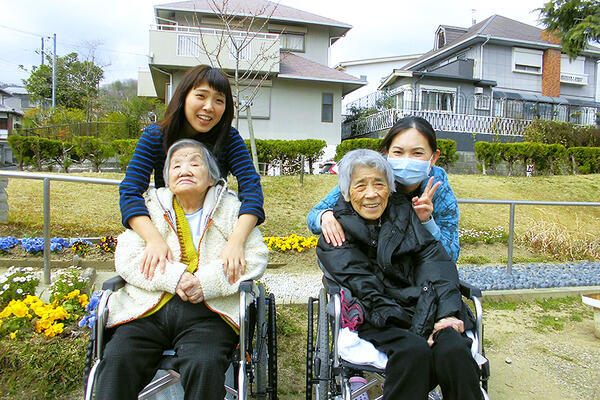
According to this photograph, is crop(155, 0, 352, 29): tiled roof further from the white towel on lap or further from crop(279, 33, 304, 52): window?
the white towel on lap

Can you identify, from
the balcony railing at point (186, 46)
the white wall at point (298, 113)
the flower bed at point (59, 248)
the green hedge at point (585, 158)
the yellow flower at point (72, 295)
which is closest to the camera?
the yellow flower at point (72, 295)

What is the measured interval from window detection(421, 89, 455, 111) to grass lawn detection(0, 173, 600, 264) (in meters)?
8.84

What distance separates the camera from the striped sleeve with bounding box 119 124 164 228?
2.02m

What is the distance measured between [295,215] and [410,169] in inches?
204

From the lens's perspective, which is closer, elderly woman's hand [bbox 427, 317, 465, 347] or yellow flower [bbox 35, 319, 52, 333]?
elderly woman's hand [bbox 427, 317, 465, 347]

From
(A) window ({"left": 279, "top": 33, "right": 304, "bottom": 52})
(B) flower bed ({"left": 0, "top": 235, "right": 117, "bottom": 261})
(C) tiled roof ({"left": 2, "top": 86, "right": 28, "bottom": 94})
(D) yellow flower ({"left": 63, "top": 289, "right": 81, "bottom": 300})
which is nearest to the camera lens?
(D) yellow flower ({"left": 63, "top": 289, "right": 81, "bottom": 300})

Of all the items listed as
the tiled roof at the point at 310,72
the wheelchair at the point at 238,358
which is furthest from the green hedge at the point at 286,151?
the wheelchair at the point at 238,358

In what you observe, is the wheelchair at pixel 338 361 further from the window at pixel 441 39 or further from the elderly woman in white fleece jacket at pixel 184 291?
the window at pixel 441 39

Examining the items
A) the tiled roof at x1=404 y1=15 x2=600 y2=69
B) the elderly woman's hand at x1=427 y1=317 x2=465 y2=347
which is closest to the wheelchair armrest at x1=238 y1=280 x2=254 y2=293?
the elderly woman's hand at x1=427 y1=317 x2=465 y2=347

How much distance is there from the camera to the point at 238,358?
1.80m

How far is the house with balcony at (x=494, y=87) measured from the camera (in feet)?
53.0

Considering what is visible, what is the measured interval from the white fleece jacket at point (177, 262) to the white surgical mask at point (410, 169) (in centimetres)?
83

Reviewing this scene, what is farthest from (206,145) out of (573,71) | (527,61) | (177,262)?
(573,71)

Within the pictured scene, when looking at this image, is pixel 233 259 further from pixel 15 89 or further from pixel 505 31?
pixel 15 89
